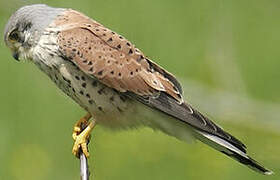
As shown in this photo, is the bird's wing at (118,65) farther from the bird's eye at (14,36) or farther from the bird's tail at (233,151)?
the bird's eye at (14,36)

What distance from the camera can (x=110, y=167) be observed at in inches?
452

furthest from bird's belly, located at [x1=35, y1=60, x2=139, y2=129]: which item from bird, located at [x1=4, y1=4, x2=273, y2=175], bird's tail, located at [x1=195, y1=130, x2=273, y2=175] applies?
bird's tail, located at [x1=195, y1=130, x2=273, y2=175]

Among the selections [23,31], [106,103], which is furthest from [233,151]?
[23,31]

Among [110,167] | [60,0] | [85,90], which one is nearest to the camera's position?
[85,90]

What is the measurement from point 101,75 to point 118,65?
0.16 metres

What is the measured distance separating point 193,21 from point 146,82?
4205mm

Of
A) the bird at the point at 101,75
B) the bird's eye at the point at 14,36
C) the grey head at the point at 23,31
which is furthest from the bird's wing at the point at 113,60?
the bird's eye at the point at 14,36

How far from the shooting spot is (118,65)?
30.1ft

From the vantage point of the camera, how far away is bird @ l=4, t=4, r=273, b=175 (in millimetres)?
9055

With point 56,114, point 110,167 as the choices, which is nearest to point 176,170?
point 110,167

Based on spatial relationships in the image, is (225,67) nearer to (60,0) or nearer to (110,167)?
(110,167)

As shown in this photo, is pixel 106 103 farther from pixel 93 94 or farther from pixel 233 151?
pixel 233 151

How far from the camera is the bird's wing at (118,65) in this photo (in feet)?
29.7

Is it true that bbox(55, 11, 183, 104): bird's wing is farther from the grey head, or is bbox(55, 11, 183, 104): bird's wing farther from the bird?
the grey head
